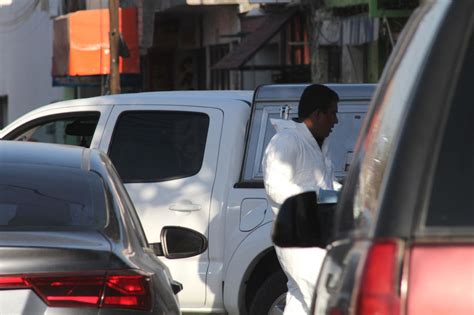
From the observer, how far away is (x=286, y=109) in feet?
28.9

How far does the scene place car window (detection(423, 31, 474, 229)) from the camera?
8.97ft

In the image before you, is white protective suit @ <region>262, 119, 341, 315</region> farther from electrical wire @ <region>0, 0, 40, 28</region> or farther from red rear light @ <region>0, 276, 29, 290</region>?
electrical wire @ <region>0, 0, 40, 28</region>

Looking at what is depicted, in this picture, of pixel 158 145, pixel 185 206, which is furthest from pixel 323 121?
pixel 158 145

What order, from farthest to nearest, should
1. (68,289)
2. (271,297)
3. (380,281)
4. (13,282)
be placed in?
1. (271,297)
2. (68,289)
3. (13,282)
4. (380,281)

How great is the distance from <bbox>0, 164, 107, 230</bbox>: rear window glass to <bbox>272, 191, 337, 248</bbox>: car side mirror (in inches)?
66.2

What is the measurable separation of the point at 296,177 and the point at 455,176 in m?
4.55

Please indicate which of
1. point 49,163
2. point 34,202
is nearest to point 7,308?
point 34,202

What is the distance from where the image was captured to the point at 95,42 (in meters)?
33.6

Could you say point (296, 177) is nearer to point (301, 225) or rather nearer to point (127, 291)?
point (127, 291)

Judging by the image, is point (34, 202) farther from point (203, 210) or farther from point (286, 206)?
point (203, 210)

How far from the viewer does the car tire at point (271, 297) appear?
841cm

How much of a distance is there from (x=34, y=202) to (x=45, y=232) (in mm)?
499

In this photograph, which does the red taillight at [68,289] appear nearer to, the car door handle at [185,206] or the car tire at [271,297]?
the car tire at [271,297]

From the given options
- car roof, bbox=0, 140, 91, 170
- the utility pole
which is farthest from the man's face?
the utility pole
